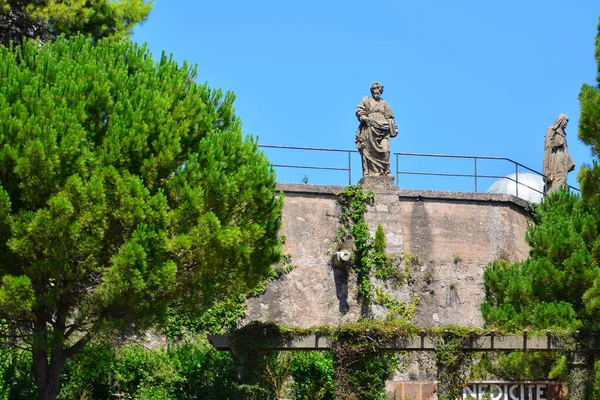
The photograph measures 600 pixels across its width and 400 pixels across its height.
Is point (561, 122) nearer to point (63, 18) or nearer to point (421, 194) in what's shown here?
point (421, 194)

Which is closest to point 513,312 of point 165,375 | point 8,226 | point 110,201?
point 165,375

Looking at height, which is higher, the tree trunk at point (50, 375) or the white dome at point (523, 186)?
the white dome at point (523, 186)

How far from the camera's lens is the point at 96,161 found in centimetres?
1595

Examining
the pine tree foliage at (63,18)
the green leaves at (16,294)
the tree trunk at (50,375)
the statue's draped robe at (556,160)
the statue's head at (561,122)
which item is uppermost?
the pine tree foliage at (63,18)

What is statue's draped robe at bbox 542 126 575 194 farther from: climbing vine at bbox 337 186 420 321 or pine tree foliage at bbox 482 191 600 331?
pine tree foliage at bbox 482 191 600 331

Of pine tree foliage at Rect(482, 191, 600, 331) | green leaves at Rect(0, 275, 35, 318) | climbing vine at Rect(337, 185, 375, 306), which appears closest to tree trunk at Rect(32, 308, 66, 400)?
green leaves at Rect(0, 275, 35, 318)

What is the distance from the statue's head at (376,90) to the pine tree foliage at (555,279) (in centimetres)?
522

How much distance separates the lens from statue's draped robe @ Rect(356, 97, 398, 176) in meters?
23.7

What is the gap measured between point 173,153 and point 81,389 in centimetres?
496

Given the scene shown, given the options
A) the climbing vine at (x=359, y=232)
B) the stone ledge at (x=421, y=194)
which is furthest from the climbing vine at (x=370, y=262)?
the stone ledge at (x=421, y=194)

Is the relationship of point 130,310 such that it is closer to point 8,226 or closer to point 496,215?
point 8,226

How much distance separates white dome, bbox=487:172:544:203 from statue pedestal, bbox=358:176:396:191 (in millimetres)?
3397

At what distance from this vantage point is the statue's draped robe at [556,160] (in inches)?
978

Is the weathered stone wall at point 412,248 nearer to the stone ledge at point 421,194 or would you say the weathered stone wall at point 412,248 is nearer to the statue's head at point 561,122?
the stone ledge at point 421,194
